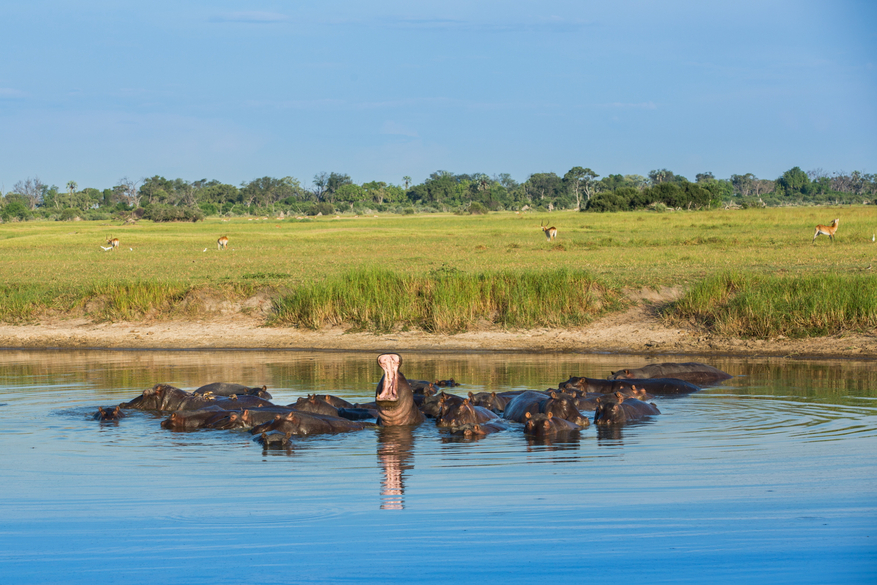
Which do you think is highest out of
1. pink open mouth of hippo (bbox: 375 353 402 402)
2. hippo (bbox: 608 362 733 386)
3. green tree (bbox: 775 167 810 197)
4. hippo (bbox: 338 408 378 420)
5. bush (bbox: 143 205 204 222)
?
green tree (bbox: 775 167 810 197)

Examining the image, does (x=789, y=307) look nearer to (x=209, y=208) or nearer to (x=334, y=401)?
(x=334, y=401)

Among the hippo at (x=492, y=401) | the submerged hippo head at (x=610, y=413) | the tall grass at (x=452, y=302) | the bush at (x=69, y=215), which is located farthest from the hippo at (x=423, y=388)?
the bush at (x=69, y=215)

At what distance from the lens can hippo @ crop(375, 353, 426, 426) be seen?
8461 millimetres

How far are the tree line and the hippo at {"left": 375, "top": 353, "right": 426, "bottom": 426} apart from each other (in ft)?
206

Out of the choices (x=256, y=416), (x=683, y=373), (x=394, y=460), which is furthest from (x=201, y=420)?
(x=683, y=373)

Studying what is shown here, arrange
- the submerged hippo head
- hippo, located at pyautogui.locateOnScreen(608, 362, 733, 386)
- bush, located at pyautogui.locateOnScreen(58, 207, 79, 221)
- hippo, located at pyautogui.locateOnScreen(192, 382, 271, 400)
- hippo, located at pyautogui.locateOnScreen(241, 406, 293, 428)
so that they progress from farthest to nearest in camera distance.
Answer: bush, located at pyautogui.locateOnScreen(58, 207, 79, 221)
hippo, located at pyautogui.locateOnScreen(608, 362, 733, 386)
hippo, located at pyautogui.locateOnScreen(192, 382, 271, 400)
the submerged hippo head
hippo, located at pyautogui.locateOnScreen(241, 406, 293, 428)

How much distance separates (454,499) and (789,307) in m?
10.4

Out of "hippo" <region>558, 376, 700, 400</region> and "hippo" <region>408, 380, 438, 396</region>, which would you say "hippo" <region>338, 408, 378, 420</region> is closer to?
"hippo" <region>408, 380, 438, 396</region>

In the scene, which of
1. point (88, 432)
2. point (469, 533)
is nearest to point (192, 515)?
point (469, 533)

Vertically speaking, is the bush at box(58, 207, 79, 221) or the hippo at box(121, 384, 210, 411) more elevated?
the bush at box(58, 207, 79, 221)

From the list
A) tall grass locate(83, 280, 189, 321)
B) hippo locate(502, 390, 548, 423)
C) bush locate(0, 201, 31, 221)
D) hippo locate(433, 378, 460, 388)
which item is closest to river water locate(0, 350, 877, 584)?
hippo locate(502, 390, 548, 423)

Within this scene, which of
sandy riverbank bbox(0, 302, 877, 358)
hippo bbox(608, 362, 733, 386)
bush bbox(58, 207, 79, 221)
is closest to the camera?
hippo bbox(608, 362, 733, 386)

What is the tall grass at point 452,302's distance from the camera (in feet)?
54.3

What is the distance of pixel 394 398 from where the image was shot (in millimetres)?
8742
